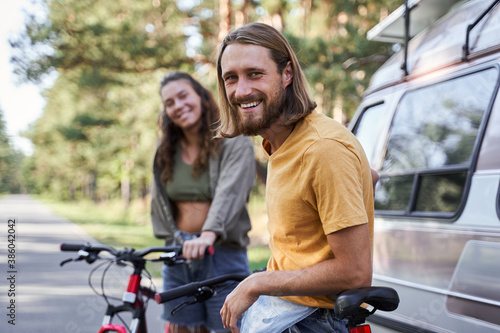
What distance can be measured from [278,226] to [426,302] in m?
1.61

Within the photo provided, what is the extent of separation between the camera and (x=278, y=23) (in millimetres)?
12805

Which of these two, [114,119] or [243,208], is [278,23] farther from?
[243,208]

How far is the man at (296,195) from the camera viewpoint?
1427mm

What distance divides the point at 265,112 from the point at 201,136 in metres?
1.19

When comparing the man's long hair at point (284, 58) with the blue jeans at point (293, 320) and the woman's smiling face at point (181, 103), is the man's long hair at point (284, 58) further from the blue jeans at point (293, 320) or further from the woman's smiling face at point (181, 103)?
the woman's smiling face at point (181, 103)

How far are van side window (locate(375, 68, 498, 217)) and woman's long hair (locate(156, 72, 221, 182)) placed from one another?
1468 mm

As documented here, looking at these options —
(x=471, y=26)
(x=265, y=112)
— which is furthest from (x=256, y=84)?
(x=471, y=26)

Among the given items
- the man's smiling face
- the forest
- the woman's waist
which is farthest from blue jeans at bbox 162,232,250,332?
the forest

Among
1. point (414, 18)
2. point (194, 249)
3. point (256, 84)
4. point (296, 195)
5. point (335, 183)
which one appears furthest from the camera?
point (414, 18)

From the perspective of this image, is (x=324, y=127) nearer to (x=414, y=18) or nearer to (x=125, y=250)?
(x=125, y=250)

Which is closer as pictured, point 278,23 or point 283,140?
point 283,140

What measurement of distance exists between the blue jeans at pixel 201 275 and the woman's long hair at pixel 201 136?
1.63 feet

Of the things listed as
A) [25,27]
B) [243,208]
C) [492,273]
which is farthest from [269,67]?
[25,27]

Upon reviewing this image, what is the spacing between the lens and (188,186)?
271cm
